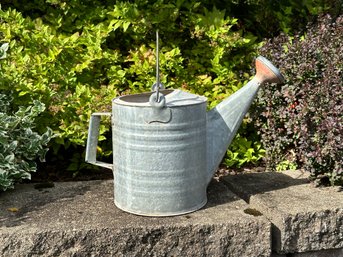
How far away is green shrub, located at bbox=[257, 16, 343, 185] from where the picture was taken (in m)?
2.38

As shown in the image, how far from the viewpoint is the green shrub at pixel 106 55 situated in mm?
2697

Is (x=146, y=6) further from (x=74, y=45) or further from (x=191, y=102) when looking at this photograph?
(x=191, y=102)

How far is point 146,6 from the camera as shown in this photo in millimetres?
3092

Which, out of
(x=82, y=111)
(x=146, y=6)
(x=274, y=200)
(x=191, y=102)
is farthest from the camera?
(x=146, y=6)

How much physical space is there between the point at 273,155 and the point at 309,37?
2.17ft

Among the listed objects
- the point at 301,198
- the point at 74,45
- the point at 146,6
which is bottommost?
the point at 301,198

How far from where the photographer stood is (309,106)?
248 cm

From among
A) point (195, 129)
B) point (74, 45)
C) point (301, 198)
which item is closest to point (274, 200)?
point (301, 198)

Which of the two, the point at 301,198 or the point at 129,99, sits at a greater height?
the point at 129,99

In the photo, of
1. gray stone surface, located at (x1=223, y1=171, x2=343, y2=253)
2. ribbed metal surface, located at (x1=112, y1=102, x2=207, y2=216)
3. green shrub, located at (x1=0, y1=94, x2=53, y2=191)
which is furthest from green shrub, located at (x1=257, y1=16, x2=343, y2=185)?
green shrub, located at (x1=0, y1=94, x2=53, y2=191)

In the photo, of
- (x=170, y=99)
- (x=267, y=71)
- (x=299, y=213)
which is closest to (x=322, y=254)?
(x=299, y=213)

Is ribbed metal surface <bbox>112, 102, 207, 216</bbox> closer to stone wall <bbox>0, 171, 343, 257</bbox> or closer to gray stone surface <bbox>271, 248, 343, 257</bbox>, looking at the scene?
stone wall <bbox>0, 171, 343, 257</bbox>

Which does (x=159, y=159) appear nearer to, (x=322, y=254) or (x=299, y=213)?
(x=299, y=213)

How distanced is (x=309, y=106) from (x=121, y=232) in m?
1.09
